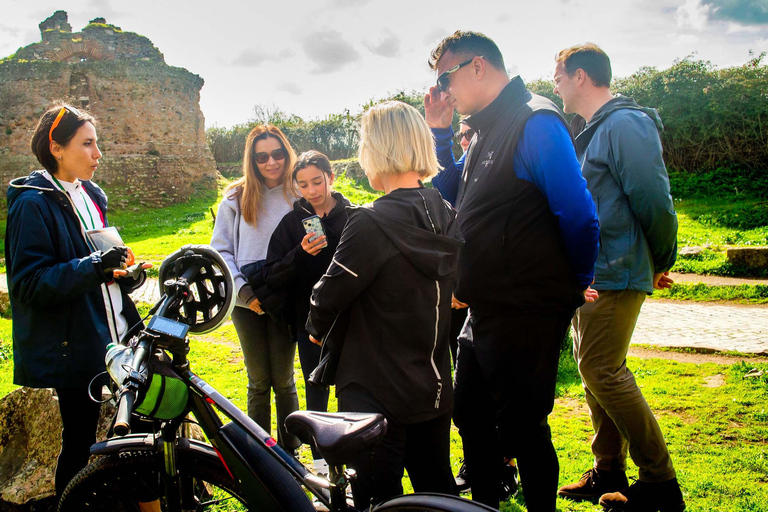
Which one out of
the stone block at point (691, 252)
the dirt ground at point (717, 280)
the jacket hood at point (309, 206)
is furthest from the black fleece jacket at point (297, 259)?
the stone block at point (691, 252)

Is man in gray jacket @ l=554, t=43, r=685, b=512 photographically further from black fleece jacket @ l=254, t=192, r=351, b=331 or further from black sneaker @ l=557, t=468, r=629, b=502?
black fleece jacket @ l=254, t=192, r=351, b=331

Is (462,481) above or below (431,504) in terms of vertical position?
below

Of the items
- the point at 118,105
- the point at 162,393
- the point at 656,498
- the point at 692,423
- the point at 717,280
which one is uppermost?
the point at 118,105

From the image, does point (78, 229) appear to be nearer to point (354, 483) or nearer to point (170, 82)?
point (354, 483)

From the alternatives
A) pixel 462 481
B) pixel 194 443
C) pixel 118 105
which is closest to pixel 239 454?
pixel 194 443

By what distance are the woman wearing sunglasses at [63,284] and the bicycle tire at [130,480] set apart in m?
0.51

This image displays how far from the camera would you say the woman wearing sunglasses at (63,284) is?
2562mm

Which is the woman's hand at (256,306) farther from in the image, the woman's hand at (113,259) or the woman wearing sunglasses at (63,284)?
Result: the woman's hand at (113,259)

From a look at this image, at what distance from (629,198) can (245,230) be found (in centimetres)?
249

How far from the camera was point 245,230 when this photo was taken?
146 inches

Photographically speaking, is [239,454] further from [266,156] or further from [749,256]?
[749,256]

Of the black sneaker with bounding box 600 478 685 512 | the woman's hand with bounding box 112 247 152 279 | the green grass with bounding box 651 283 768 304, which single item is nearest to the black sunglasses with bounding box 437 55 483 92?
the woman's hand with bounding box 112 247 152 279

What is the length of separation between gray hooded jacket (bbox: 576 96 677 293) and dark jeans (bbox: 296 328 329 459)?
178 centimetres

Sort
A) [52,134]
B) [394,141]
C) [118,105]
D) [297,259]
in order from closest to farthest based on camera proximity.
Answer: [394,141] < [52,134] < [297,259] < [118,105]
